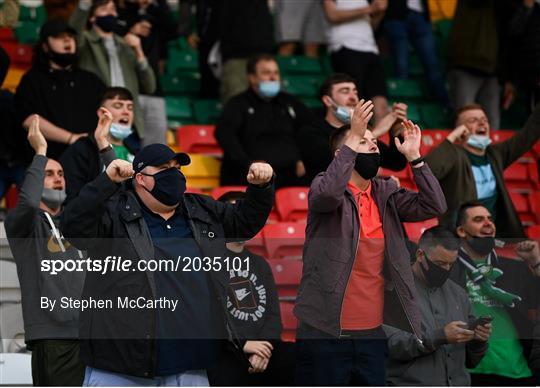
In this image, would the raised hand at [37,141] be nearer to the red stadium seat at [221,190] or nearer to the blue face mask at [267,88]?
the red stadium seat at [221,190]

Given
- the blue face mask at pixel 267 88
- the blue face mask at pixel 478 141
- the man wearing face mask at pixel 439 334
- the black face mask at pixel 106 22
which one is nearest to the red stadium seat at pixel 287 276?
the man wearing face mask at pixel 439 334

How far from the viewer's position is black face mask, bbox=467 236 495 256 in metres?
7.60

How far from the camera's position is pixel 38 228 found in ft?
22.8

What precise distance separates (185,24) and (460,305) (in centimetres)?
558

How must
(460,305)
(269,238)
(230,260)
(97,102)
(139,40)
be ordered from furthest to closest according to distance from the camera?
(139,40) → (97,102) → (269,238) → (460,305) → (230,260)

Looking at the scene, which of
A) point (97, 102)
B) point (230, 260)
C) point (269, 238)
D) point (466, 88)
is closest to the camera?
point (230, 260)

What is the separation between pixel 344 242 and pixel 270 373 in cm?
102

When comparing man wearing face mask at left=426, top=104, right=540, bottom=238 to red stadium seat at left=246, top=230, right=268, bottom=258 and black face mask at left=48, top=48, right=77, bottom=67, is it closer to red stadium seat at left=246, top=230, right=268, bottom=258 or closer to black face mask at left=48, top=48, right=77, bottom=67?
red stadium seat at left=246, top=230, right=268, bottom=258

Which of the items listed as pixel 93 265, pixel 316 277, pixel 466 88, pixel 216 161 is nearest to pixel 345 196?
pixel 316 277

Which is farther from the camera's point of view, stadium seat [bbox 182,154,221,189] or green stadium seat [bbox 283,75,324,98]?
green stadium seat [bbox 283,75,324,98]

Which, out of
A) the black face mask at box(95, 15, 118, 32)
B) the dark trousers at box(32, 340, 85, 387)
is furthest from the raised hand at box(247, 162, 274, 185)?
the black face mask at box(95, 15, 118, 32)

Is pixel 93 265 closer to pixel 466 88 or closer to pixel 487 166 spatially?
pixel 487 166

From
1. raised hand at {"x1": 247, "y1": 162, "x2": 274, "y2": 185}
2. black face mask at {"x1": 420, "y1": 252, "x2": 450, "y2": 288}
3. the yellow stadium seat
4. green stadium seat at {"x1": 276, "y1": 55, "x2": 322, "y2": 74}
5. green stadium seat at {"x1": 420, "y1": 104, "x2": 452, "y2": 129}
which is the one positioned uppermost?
raised hand at {"x1": 247, "y1": 162, "x2": 274, "y2": 185}

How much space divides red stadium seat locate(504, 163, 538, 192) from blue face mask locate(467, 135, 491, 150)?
1.56 metres
